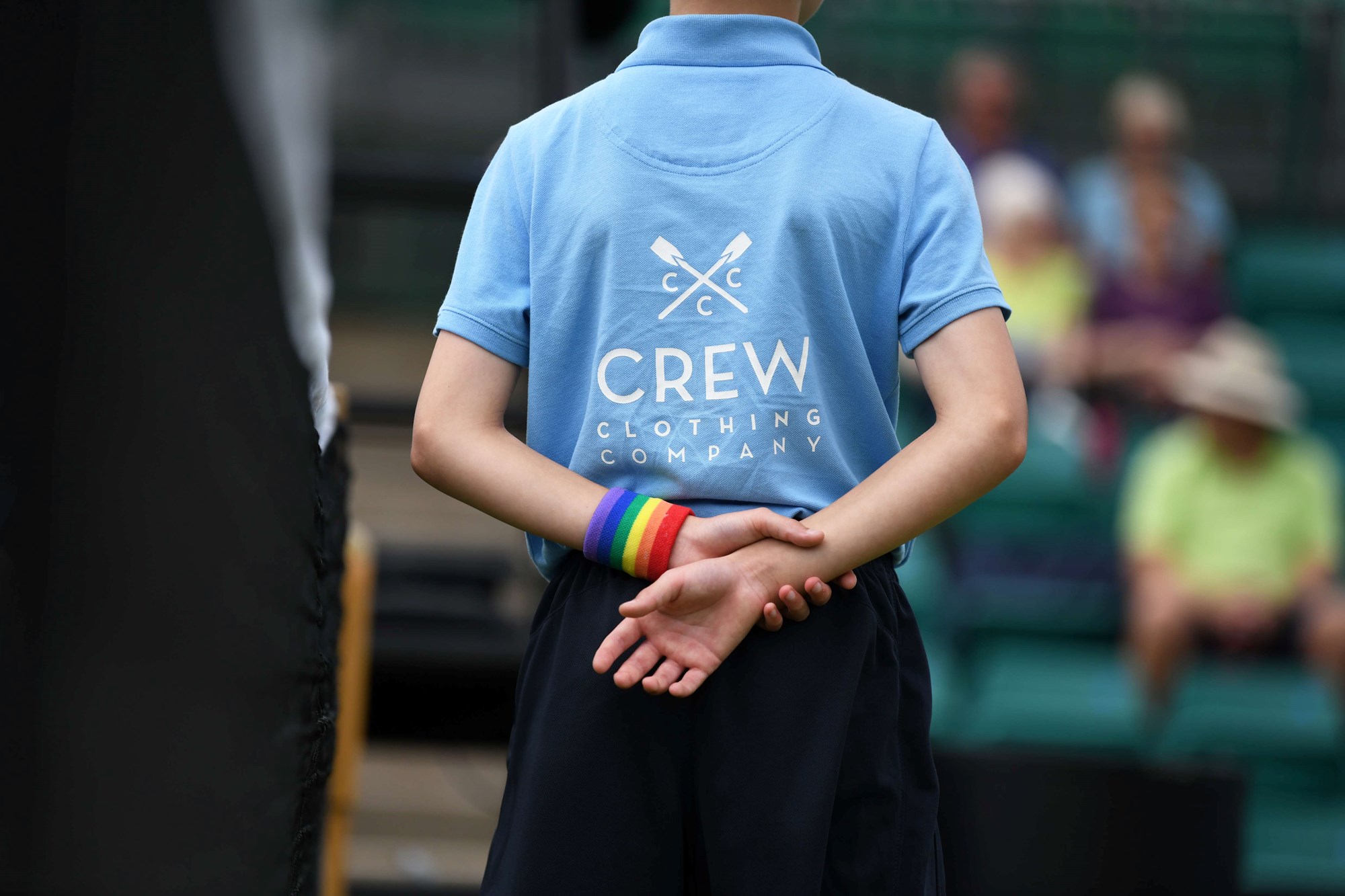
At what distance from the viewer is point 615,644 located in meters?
0.96

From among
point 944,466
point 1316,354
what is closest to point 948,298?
point 944,466

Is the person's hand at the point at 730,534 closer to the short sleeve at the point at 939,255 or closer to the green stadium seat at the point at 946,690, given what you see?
the short sleeve at the point at 939,255

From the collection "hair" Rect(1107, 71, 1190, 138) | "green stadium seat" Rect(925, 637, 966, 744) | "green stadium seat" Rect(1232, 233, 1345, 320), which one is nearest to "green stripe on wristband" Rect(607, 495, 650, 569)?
"green stadium seat" Rect(925, 637, 966, 744)

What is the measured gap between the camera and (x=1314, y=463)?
3.98m

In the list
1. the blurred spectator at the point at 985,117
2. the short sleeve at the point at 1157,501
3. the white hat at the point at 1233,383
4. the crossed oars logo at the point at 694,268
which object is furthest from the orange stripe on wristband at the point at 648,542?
the blurred spectator at the point at 985,117

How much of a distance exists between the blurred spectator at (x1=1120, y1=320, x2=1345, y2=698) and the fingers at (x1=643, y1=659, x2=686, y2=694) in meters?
2.97

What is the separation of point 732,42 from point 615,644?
0.46m

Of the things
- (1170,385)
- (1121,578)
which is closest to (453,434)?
(1121,578)

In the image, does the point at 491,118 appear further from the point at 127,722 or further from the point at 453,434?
the point at 127,722

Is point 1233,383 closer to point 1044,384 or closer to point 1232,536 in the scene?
point 1232,536

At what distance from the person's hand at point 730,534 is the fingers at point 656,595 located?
0.02 metres

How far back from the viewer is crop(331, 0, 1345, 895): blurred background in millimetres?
2551

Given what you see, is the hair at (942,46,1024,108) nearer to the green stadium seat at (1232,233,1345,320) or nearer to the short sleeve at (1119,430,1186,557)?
the green stadium seat at (1232,233,1345,320)

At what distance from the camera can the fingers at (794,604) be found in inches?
37.7
